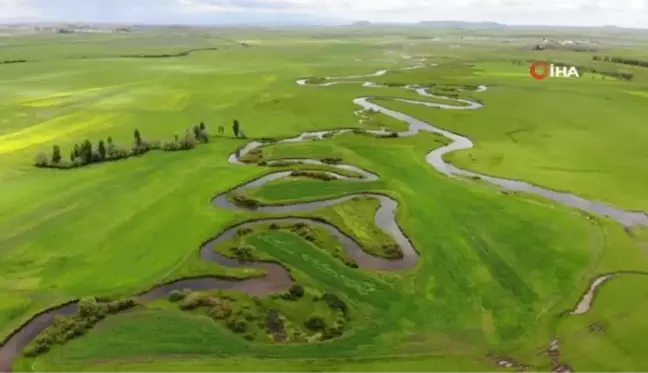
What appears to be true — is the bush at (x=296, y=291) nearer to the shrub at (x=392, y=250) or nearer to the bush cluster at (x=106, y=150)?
the shrub at (x=392, y=250)

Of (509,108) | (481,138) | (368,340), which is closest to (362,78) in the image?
(509,108)

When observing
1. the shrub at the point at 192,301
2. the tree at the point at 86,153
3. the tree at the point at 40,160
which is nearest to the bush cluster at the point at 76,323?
the shrub at the point at 192,301

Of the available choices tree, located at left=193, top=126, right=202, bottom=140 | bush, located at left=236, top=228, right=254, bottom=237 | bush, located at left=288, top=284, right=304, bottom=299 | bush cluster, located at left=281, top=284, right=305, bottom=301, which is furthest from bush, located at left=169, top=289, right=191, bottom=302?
tree, located at left=193, top=126, right=202, bottom=140

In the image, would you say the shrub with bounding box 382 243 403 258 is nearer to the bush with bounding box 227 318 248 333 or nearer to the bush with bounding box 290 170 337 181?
the bush with bounding box 227 318 248 333

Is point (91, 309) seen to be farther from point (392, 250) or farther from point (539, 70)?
point (539, 70)

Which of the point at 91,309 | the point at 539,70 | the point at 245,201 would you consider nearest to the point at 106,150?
the point at 245,201
